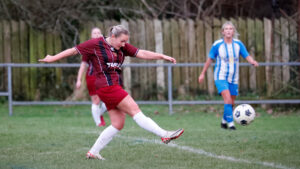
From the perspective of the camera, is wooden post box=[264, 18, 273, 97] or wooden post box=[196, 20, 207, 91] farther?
wooden post box=[196, 20, 207, 91]

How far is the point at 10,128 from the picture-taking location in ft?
32.4

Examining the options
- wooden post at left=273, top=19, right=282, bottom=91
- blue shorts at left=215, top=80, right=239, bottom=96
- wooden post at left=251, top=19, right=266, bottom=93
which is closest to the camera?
blue shorts at left=215, top=80, right=239, bottom=96

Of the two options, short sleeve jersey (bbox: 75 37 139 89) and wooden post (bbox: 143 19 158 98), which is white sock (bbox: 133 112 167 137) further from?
wooden post (bbox: 143 19 158 98)

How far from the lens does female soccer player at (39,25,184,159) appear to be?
19.7 feet

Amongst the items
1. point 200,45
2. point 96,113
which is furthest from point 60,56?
point 200,45

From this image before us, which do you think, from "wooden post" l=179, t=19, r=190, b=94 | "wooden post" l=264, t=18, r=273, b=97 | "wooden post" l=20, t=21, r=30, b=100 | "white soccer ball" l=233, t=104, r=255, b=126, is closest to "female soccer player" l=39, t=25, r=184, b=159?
"white soccer ball" l=233, t=104, r=255, b=126

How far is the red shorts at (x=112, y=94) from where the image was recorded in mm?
6004

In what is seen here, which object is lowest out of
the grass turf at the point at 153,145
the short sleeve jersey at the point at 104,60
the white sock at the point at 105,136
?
the grass turf at the point at 153,145

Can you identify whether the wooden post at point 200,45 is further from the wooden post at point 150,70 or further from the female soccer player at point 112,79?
the female soccer player at point 112,79

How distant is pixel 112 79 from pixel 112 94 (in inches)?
8.1

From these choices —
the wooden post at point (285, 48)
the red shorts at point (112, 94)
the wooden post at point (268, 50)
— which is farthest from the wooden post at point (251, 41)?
the red shorts at point (112, 94)

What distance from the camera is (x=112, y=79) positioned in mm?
6098

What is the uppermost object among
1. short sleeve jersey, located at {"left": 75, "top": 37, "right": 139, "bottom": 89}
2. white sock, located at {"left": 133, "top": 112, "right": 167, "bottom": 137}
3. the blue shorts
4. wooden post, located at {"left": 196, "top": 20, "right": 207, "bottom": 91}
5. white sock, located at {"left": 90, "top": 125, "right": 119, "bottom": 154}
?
wooden post, located at {"left": 196, "top": 20, "right": 207, "bottom": 91}

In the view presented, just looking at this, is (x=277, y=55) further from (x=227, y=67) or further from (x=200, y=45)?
(x=227, y=67)
